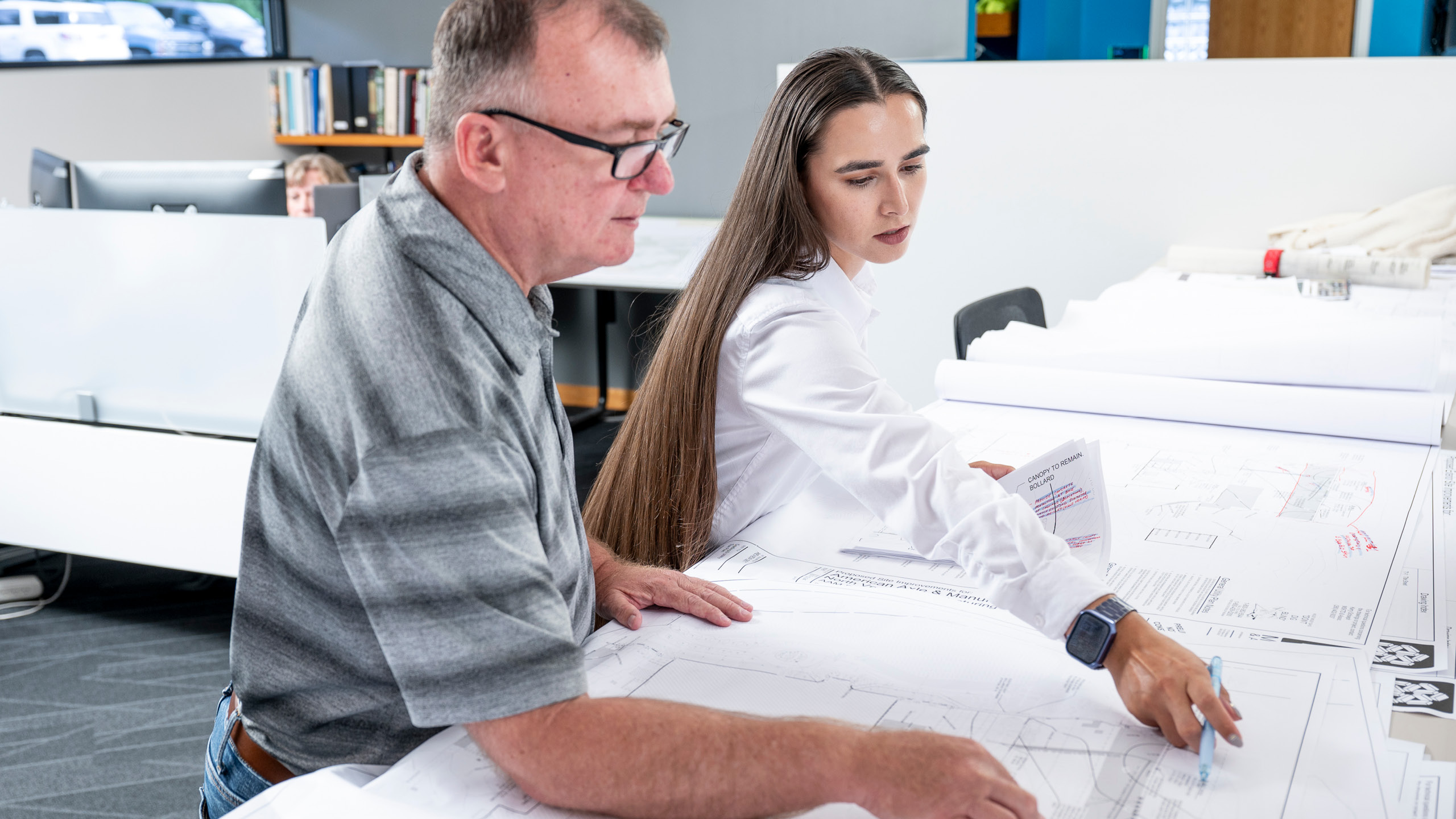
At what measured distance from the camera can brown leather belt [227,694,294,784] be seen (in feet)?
3.06

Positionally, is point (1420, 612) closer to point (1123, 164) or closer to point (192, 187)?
point (1123, 164)

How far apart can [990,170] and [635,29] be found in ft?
8.46

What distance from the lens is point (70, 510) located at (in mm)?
2656

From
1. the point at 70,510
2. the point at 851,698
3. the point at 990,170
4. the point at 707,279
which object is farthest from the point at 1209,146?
the point at 70,510

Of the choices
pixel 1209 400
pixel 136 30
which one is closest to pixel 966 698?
pixel 1209 400

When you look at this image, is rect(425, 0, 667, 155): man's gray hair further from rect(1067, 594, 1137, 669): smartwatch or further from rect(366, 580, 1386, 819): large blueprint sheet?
rect(1067, 594, 1137, 669): smartwatch

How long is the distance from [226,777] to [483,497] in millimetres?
454

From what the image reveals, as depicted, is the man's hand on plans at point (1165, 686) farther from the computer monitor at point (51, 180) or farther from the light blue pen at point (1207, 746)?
the computer monitor at point (51, 180)

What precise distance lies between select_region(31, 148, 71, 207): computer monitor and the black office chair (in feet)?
8.45

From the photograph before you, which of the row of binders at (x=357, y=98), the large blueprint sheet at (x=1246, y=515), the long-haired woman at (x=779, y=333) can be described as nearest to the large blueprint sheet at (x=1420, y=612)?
the large blueprint sheet at (x=1246, y=515)

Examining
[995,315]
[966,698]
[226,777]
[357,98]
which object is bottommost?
[226,777]

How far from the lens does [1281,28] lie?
3.13 m

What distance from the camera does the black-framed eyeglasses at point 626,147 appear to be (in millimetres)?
790

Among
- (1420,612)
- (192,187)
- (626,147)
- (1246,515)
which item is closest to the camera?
(626,147)
